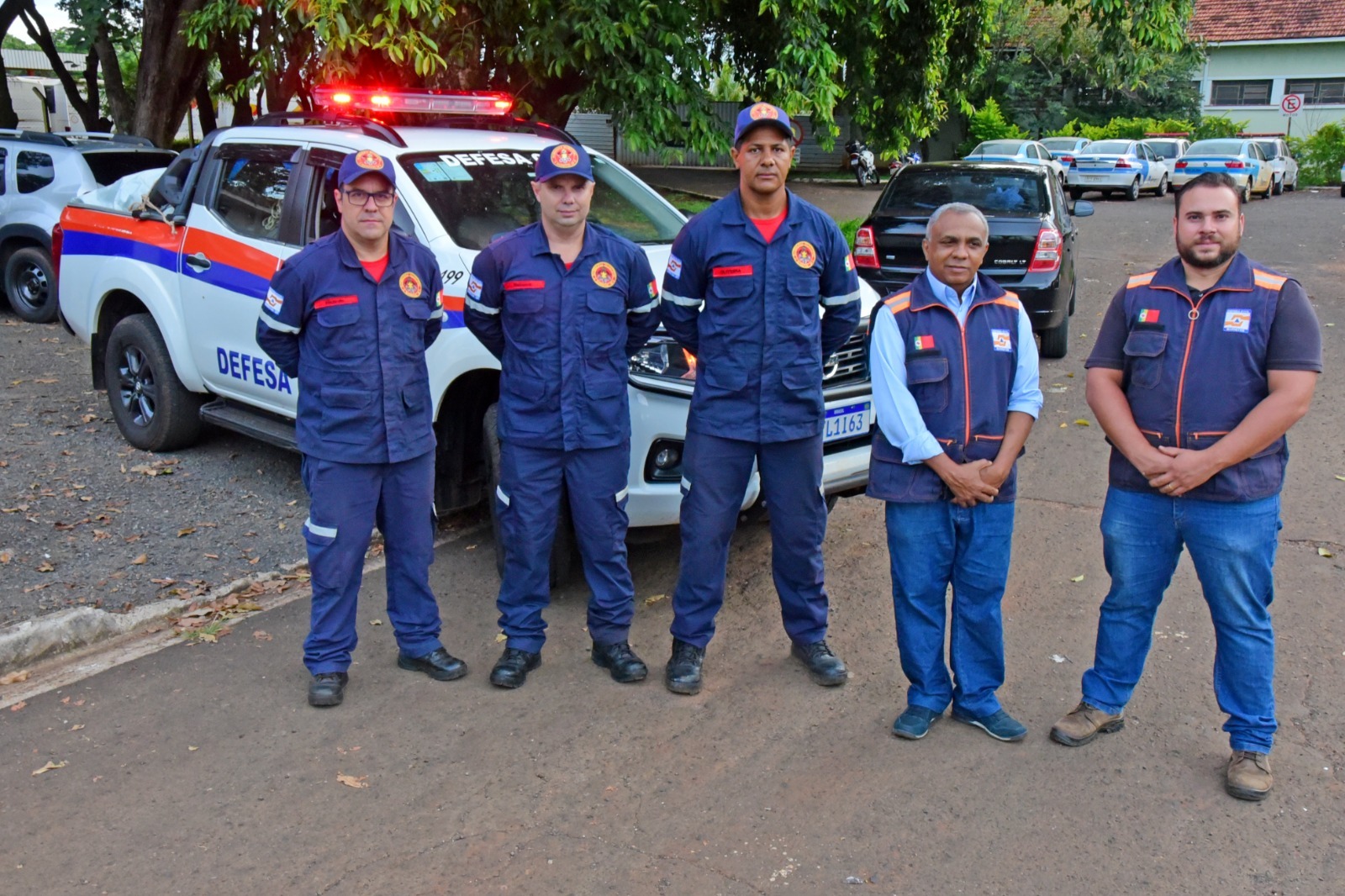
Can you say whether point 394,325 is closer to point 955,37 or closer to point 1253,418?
point 1253,418

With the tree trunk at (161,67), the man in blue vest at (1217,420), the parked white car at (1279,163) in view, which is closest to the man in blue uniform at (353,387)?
the man in blue vest at (1217,420)

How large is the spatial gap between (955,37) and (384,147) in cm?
839

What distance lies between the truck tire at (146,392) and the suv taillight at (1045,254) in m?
6.01

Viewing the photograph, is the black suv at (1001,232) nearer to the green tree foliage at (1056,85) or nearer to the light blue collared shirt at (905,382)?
the light blue collared shirt at (905,382)

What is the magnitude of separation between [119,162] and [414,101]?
24.5 ft

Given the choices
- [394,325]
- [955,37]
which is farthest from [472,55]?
[394,325]

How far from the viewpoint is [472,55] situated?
9.81 metres

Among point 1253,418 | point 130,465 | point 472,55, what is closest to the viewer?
point 1253,418

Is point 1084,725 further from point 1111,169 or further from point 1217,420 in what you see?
point 1111,169

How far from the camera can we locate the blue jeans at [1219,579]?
3607mm

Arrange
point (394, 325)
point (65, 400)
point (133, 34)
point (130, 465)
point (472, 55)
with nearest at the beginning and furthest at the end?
point (394, 325) → point (130, 465) → point (65, 400) → point (472, 55) → point (133, 34)

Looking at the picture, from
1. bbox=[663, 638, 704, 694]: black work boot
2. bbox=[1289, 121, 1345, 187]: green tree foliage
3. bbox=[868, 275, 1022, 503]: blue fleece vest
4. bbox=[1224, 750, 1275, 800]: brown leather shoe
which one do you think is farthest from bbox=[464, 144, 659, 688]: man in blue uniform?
bbox=[1289, 121, 1345, 187]: green tree foliage

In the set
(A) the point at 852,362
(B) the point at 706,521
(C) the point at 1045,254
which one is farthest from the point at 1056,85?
(B) the point at 706,521

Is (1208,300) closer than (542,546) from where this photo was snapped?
Yes
